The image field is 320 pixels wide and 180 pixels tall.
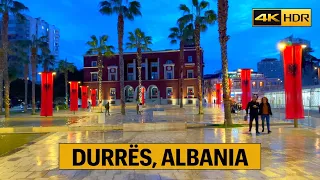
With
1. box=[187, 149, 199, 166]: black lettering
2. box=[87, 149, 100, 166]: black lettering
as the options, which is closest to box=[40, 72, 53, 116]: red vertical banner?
box=[87, 149, 100, 166]: black lettering

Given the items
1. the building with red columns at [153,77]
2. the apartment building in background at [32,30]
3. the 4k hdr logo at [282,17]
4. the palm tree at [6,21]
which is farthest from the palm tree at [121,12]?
the apartment building in background at [32,30]

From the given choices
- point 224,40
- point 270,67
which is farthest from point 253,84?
point 270,67

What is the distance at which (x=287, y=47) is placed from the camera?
50.9ft

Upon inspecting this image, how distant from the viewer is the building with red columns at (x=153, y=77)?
75375 millimetres

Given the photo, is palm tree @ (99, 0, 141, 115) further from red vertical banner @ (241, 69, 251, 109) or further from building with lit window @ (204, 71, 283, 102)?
building with lit window @ (204, 71, 283, 102)

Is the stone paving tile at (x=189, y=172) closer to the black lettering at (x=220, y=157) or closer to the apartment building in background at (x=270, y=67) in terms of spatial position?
the black lettering at (x=220, y=157)

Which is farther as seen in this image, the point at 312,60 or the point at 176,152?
the point at 312,60

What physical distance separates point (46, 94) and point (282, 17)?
2262 cm

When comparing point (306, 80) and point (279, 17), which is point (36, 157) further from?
point (306, 80)

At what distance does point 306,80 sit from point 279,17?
277 feet

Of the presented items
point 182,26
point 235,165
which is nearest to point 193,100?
point 182,26

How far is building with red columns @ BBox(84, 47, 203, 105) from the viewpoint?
75.4m

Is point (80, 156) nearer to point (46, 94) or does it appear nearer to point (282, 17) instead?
point (282, 17)

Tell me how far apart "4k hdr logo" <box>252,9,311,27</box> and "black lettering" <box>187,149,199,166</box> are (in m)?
2.12
